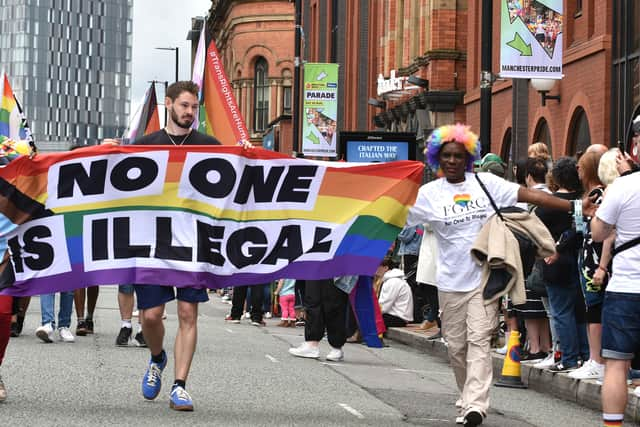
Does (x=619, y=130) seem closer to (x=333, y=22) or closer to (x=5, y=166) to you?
(x=5, y=166)

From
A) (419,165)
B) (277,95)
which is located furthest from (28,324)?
(277,95)

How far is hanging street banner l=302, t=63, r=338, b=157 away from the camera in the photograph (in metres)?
34.3

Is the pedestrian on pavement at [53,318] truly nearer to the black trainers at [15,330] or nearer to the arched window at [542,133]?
the black trainers at [15,330]

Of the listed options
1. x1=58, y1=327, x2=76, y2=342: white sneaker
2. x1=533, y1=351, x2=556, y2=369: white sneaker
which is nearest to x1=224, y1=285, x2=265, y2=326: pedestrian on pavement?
x1=58, y1=327, x2=76, y2=342: white sneaker

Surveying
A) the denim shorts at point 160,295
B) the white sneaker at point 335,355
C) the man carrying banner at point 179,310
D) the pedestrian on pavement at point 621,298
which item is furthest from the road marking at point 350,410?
the white sneaker at point 335,355

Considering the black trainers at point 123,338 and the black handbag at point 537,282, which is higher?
the black handbag at point 537,282

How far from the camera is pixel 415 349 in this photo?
685 inches

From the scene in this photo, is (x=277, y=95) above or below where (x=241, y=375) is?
above

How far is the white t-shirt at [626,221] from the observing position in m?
7.94

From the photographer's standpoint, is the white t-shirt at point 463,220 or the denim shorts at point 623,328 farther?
the white t-shirt at point 463,220

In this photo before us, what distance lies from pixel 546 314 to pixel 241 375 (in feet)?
11.0

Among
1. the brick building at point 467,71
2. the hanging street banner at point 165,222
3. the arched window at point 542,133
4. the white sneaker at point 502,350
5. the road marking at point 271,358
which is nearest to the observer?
the hanging street banner at point 165,222

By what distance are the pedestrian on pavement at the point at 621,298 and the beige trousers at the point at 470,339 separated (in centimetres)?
121

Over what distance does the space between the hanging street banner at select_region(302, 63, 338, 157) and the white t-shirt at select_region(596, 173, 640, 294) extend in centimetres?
2633
